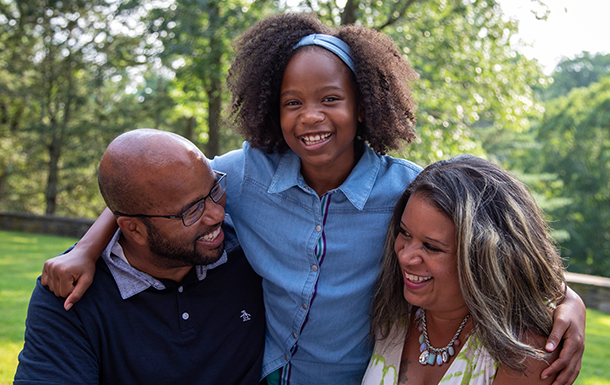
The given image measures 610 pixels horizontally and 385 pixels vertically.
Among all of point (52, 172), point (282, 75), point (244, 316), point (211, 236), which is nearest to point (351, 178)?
point (282, 75)

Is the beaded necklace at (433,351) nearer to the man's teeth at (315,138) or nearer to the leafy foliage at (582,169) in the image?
the man's teeth at (315,138)

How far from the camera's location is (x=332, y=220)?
2.64 metres

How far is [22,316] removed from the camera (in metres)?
6.05

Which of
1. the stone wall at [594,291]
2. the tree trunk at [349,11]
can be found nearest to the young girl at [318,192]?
the tree trunk at [349,11]

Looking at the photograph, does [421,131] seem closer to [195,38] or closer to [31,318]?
[195,38]

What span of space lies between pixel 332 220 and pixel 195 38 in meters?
7.44

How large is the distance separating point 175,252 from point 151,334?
42 centimetres

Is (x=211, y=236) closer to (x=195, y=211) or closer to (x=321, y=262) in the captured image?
(x=195, y=211)

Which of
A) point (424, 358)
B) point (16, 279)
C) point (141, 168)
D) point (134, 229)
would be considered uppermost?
point (141, 168)

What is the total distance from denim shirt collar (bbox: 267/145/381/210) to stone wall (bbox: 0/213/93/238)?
38.4ft

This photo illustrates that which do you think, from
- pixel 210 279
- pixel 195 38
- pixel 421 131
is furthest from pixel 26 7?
pixel 210 279

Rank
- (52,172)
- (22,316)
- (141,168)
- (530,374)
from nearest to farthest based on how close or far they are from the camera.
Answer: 1. (530,374)
2. (141,168)
3. (22,316)
4. (52,172)

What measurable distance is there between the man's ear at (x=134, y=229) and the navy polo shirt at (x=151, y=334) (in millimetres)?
204

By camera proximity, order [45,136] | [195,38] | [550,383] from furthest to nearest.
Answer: [45,136] < [195,38] < [550,383]
